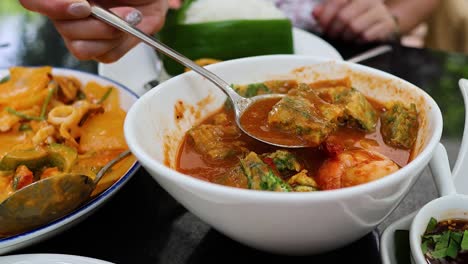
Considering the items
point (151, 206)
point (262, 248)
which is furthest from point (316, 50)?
point (262, 248)

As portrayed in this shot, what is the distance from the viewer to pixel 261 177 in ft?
3.37

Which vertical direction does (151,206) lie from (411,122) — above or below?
below

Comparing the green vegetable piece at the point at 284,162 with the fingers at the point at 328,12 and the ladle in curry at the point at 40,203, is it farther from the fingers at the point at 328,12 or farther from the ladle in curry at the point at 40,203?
the fingers at the point at 328,12

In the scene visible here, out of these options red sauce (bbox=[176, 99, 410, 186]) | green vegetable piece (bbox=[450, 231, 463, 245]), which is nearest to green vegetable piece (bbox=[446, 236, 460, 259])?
green vegetable piece (bbox=[450, 231, 463, 245])

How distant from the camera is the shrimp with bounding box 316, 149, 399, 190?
104 cm

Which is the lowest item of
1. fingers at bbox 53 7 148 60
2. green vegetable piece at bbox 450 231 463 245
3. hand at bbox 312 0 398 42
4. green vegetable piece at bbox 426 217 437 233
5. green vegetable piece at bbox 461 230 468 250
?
hand at bbox 312 0 398 42

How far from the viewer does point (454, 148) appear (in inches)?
65.3

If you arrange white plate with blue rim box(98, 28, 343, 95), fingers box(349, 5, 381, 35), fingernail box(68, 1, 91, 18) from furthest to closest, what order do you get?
fingers box(349, 5, 381, 35), white plate with blue rim box(98, 28, 343, 95), fingernail box(68, 1, 91, 18)

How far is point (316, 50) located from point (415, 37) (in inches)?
112

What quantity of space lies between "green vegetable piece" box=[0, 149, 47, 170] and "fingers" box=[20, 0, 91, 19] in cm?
48

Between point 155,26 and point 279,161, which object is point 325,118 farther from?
point 155,26

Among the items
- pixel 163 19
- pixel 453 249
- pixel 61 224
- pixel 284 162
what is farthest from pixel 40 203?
pixel 163 19

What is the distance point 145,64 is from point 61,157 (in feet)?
3.45

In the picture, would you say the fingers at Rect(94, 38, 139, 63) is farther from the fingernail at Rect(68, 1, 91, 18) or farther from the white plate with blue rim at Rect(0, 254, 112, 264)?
the white plate with blue rim at Rect(0, 254, 112, 264)
